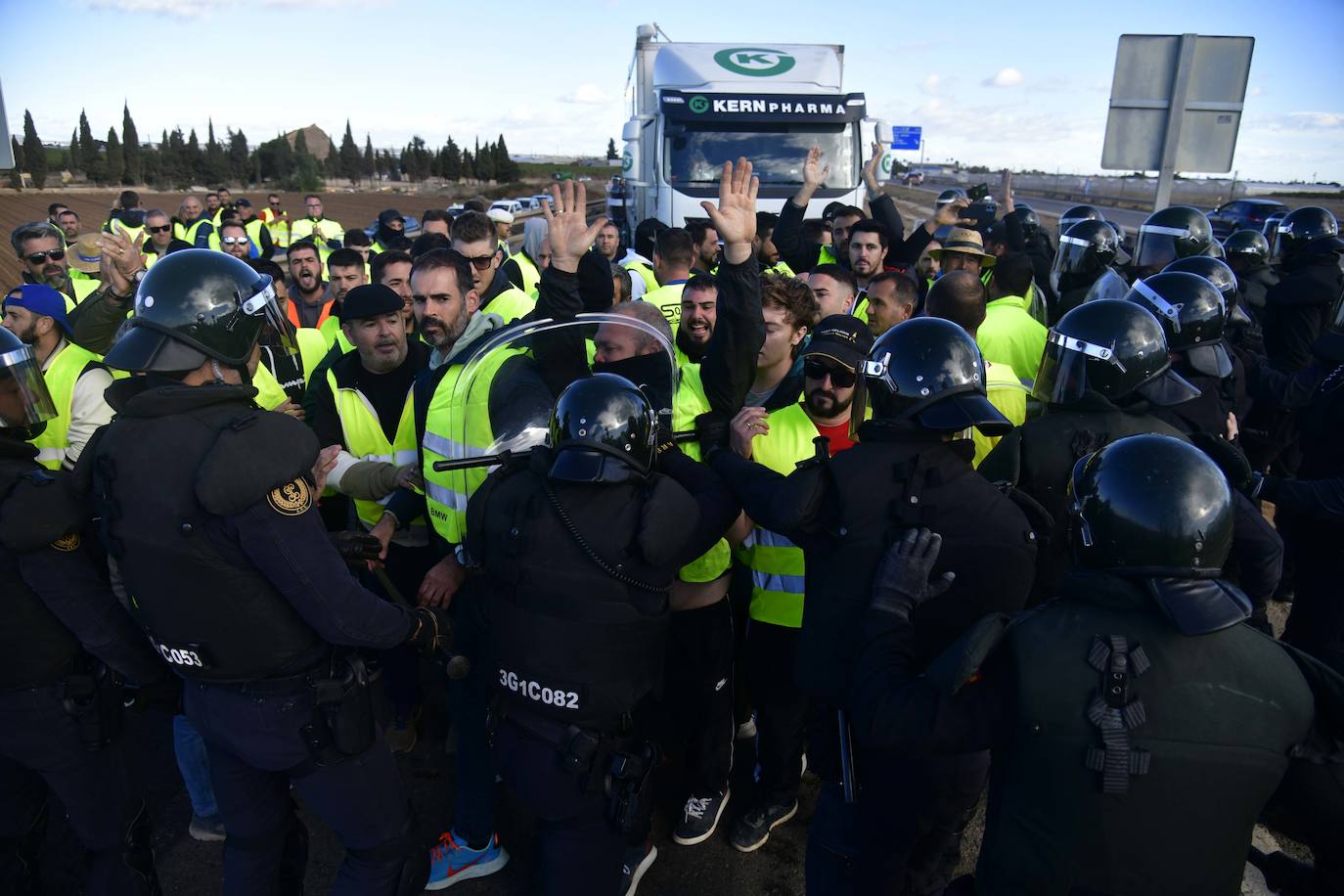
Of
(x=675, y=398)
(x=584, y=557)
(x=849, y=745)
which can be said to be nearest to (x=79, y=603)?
(x=584, y=557)

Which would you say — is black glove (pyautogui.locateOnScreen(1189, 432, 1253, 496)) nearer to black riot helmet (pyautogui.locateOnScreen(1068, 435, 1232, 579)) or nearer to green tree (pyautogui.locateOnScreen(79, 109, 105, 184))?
black riot helmet (pyautogui.locateOnScreen(1068, 435, 1232, 579))

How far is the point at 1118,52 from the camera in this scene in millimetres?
7324

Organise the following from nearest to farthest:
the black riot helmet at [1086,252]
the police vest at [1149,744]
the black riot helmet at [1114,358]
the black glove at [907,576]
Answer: the police vest at [1149,744], the black glove at [907,576], the black riot helmet at [1114,358], the black riot helmet at [1086,252]

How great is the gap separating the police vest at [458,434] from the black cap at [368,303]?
88 cm

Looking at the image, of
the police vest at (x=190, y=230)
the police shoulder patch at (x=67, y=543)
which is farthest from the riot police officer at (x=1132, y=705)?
the police vest at (x=190, y=230)

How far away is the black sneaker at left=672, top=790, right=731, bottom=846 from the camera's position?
11.3 ft

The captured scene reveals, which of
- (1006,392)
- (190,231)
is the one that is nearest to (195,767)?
(1006,392)

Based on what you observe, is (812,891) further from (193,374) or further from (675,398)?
(193,374)

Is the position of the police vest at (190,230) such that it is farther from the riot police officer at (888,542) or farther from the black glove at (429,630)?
the riot police officer at (888,542)

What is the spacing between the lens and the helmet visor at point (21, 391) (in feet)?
8.38

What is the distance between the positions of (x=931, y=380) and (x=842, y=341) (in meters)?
0.84

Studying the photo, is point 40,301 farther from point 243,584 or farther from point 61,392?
point 243,584

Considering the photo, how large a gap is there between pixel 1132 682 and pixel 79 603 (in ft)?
9.30

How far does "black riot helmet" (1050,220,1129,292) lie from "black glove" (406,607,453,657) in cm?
487
